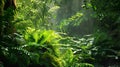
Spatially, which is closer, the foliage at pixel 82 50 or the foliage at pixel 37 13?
the foliage at pixel 82 50

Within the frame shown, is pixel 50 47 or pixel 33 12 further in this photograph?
pixel 33 12

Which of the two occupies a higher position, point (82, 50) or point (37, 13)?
point (37, 13)

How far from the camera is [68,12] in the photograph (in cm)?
1973

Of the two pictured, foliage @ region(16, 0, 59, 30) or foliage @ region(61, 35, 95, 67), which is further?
foliage @ region(16, 0, 59, 30)

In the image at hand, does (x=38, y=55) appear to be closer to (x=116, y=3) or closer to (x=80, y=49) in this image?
(x=116, y=3)

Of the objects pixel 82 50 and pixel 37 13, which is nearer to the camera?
pixel 82 50

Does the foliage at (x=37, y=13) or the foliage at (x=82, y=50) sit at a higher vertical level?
the foliage at (x=37, y=13)

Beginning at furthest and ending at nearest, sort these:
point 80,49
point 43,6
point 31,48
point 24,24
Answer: point 43,6, point 80,49, point 24,24, point 31,48

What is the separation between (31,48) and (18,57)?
57 centimetres

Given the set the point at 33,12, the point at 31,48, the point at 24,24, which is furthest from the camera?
the point at 33,12

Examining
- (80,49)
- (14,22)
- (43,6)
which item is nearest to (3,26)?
(14,22)

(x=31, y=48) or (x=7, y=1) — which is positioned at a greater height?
(x=7, y=1)

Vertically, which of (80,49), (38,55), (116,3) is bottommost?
(80,49)

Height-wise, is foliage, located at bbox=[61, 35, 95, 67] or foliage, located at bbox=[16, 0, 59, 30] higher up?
foliage, located at bbox=[16, 0, 59, 30]
